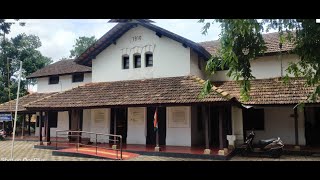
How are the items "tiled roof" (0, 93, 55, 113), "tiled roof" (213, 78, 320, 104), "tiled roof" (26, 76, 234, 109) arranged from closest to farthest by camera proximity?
"tiled roof" (26, 76, 234, 109) → "tiled roof" (213, 78, 320, 104) → "tiled roof" (0, 93, 55, 113)

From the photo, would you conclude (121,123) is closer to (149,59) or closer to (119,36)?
(149,59)

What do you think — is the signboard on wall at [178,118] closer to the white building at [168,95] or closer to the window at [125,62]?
the white building at [168,95]

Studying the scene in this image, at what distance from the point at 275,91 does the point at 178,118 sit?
4.39 metres

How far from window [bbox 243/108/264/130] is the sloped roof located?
3435 mm

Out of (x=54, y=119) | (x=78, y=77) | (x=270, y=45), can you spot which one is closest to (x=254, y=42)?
(x=270, y=45)

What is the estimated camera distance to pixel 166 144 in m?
13.9

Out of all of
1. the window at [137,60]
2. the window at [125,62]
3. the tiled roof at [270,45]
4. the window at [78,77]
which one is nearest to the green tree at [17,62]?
the window at [78,77]

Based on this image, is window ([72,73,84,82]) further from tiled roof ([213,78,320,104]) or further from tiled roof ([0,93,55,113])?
tiled roof ([213,78,320,104])

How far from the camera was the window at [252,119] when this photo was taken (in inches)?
561


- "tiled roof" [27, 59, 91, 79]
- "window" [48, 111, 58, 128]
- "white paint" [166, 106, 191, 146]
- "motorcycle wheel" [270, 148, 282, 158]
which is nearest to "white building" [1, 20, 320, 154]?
"white paint" [166, 106, 191, 146]

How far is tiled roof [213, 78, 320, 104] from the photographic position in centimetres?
1236

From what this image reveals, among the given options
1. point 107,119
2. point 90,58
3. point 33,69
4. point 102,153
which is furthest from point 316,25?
point 33,69

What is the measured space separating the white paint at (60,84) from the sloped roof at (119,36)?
3.05 m
